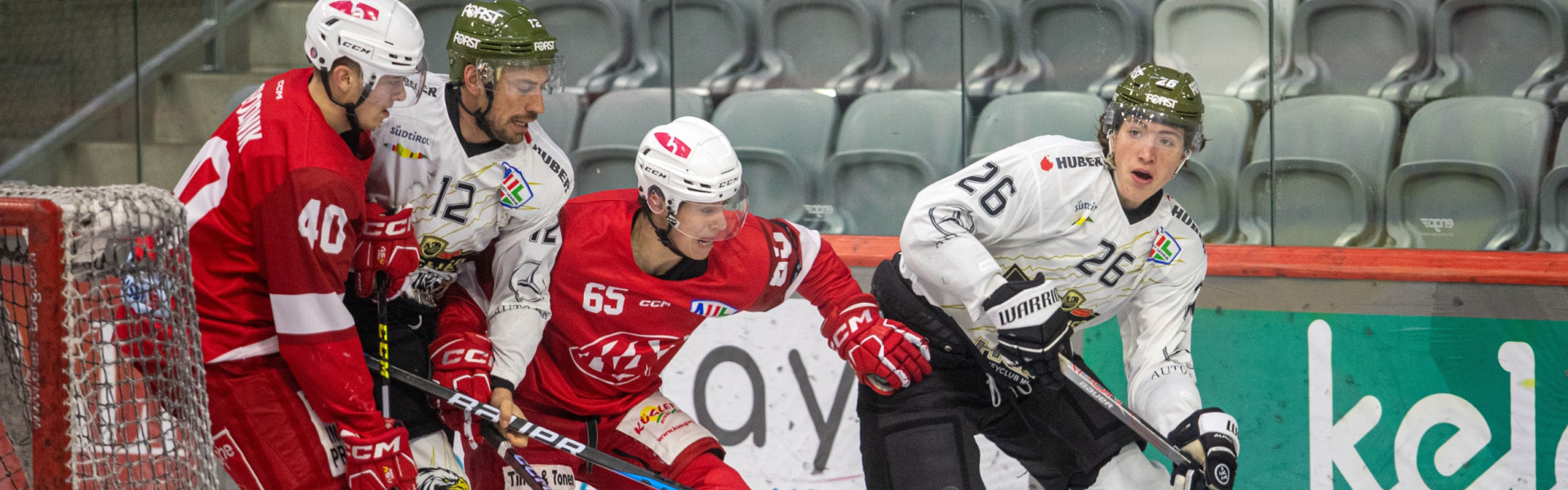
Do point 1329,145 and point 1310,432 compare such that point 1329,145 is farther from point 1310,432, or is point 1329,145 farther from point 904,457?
point 904,457

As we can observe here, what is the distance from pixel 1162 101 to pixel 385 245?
1648mm

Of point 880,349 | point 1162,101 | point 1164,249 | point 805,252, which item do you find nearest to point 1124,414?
point 1164,249

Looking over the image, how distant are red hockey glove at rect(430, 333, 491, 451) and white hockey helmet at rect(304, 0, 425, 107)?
63 cm

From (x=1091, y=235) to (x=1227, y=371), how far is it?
0.99 metres

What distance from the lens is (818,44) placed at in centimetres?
466

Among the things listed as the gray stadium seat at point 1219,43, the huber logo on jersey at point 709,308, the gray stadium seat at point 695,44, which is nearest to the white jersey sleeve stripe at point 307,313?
the huber logo on jersey at point 709,308

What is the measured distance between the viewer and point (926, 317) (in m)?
3.13

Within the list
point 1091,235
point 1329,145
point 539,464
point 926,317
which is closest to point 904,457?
point 926,317

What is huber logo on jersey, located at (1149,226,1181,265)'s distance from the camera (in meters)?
3.08

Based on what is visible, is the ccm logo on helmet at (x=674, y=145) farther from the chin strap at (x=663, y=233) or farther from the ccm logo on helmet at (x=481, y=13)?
the ccm logo on helmet at (x=481, y=13)

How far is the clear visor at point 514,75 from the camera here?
2.86 meters

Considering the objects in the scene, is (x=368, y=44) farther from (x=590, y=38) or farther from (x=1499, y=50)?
(x=1499, y=50)

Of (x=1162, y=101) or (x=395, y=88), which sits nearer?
(x=395, y=88)

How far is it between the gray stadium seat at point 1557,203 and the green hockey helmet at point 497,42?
2.72 metres
